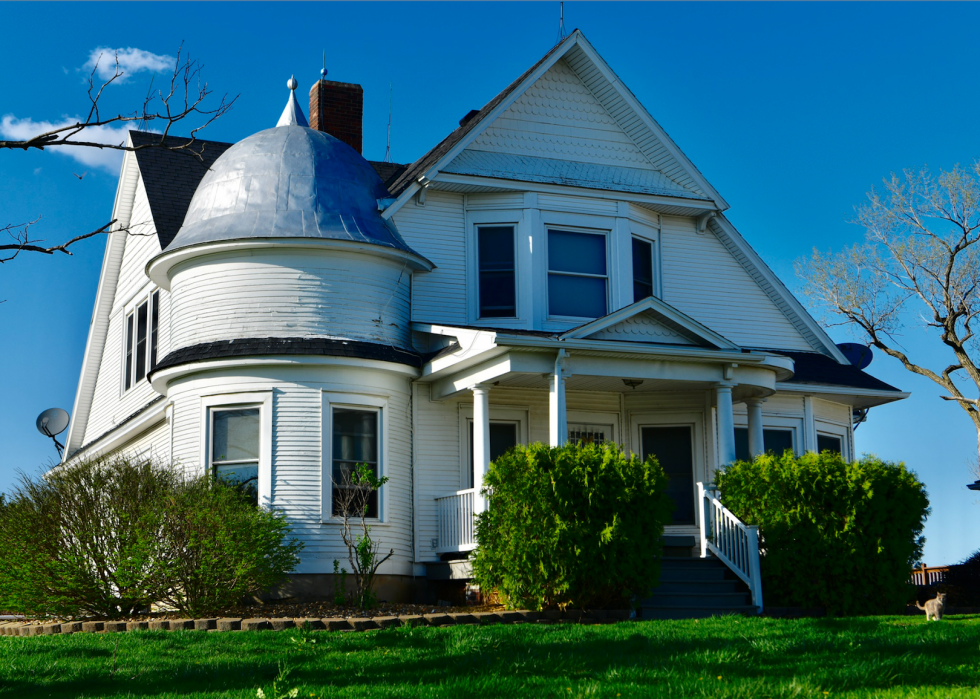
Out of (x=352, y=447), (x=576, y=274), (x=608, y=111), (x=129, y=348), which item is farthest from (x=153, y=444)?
(x=608, y=111)

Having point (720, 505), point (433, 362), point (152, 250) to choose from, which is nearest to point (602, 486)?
point (720, 505)

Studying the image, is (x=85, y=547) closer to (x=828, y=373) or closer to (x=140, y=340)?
(x=140, y=340)

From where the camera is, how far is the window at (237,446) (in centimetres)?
1578

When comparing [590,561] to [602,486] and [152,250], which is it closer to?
[602,486]

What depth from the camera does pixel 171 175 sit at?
67.2ft

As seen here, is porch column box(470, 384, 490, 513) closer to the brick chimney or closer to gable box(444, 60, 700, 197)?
gable box(444, 60, 700, 197)

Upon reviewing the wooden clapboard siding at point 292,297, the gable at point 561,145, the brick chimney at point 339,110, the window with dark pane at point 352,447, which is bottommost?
the window with dark pane at point 352,447

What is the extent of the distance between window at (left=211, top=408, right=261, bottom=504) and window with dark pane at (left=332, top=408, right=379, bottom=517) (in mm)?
1140

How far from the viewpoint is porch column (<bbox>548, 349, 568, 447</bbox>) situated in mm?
15016

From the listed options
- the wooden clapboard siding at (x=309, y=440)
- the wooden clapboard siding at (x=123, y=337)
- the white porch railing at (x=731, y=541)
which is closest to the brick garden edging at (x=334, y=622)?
the white porch railing at (x=731, y=541)

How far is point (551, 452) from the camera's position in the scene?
13203 millimetres

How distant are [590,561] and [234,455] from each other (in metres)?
5.95

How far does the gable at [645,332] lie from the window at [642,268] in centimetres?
252

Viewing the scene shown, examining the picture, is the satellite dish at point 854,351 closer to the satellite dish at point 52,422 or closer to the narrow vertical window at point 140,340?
the narrow vertical window at point 140,340
